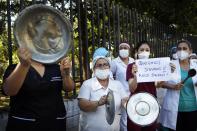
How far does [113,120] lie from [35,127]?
0.92 meters

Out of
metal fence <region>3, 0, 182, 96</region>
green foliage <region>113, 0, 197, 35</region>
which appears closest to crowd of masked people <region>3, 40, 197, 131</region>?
metal fence <region>3, 0, 182, 96</region>

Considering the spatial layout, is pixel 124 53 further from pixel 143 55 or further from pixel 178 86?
pixel 178 86

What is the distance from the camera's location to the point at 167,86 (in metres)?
6.58

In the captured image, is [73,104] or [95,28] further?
[95,28]

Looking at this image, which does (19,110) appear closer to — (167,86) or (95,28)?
(167,86)

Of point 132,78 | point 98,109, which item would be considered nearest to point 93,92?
point 98,109

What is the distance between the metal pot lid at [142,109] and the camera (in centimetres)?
536

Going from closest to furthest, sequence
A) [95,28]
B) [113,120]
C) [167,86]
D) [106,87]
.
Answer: [113,120]
[106,87]
[167,86]
[95,28]

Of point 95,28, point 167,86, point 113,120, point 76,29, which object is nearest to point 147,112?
point 113,120

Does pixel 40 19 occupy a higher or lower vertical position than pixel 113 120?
higher

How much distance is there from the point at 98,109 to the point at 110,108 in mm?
414

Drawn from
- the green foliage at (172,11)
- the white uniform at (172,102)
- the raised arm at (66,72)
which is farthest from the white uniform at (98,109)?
the green foliage at (172,11)

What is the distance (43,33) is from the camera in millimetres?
4480

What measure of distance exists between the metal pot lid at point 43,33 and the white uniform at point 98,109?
1057mm
